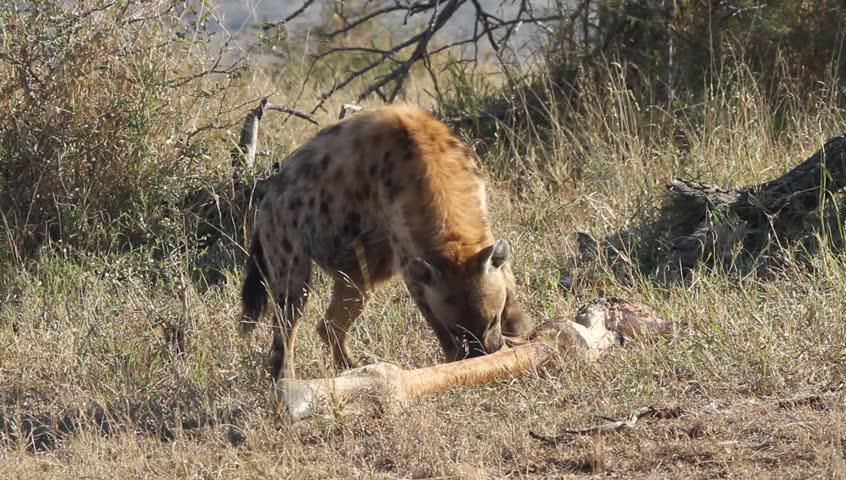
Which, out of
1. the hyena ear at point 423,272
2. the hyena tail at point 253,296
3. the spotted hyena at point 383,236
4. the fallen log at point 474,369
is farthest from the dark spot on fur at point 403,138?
the fallen log at point 474,369

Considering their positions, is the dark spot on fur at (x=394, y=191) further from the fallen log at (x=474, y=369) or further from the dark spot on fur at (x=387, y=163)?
the fallen log at (x=474, y=369)

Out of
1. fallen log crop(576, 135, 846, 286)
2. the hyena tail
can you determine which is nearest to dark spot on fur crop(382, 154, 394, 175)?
the hyena tail

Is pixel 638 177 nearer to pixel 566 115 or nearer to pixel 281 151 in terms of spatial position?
pixel 566 115

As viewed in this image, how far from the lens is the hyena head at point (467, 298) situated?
523 cm

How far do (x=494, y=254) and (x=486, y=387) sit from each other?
571mm

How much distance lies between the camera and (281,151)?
29.6 ft

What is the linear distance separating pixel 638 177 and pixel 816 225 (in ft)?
5.43

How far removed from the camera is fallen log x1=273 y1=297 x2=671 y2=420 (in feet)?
15.6

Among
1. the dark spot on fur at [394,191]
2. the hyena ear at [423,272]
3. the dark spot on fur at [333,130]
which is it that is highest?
the dark spot on fur at [333,130]

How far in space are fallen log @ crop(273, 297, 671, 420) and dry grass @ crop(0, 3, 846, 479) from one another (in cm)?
6

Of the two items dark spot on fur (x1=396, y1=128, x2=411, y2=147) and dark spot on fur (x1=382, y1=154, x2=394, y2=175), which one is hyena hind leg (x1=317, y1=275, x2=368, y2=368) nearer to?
dark spot on fur (x1=382, y1=154, x2=394, y2=175)

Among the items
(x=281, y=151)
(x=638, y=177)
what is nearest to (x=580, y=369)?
(x=638, y=177)

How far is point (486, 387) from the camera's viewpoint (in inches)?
205

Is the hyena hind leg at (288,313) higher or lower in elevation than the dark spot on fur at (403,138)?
lower
